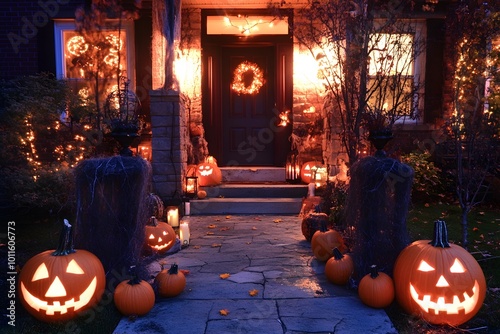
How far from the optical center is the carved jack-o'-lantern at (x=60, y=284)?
10.1 feet

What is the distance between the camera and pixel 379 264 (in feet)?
11.9

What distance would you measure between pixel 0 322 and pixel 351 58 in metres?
4.47

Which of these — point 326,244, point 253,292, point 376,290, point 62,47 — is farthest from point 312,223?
point 62,47

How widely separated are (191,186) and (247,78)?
277 cm

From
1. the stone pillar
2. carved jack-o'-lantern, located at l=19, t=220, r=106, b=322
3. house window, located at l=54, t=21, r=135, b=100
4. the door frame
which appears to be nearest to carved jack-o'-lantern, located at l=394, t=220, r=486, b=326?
carved jack-o'-lantern, located at l=19, t=220, r=106, b=322

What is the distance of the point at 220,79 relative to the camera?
28.9 feet

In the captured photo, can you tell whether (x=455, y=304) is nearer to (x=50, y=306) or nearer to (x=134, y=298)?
(x=134, y=298)

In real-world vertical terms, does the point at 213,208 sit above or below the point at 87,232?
below

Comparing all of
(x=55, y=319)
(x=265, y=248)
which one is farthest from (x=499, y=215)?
(x=55, y=319)

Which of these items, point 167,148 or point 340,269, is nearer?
point 340,269

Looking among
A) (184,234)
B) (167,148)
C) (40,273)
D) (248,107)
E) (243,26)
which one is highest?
(243,26)

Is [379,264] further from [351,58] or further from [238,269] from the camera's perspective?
[351,58]

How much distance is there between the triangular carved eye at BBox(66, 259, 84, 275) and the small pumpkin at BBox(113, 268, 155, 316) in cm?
31

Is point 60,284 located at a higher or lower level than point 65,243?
lower
